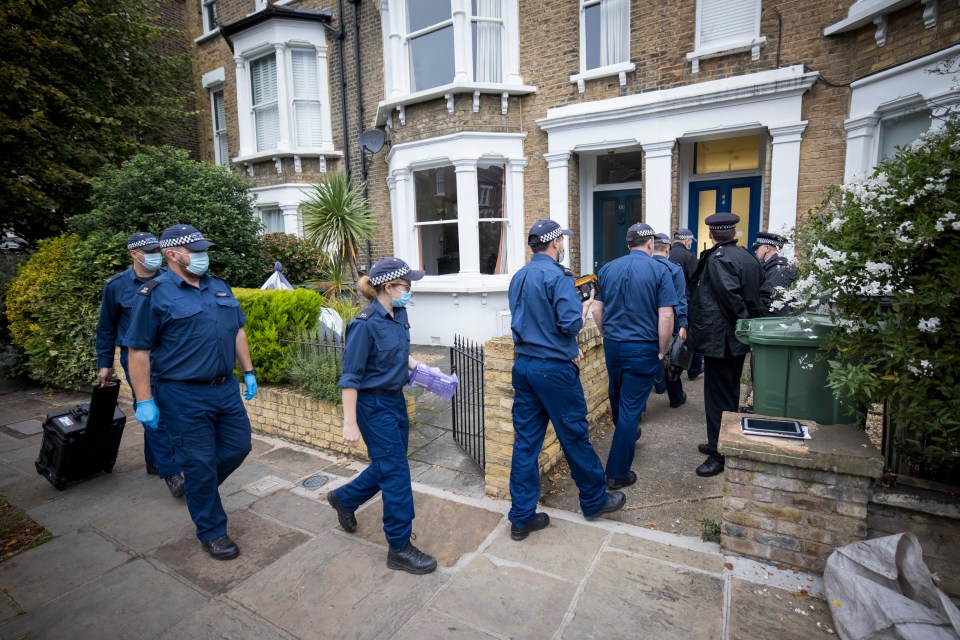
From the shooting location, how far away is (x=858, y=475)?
8.92 ft

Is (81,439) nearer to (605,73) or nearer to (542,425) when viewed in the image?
(542,425)

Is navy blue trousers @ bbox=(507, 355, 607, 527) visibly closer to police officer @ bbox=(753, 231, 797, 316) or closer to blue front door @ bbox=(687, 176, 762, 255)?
police officer @ bbox=(753, 231, 797, 316)

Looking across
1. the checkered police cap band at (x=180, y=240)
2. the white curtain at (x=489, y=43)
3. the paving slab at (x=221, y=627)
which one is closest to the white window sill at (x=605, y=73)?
the white curtain at (x=489, y=43)

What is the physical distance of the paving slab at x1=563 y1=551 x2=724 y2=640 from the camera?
2.57m

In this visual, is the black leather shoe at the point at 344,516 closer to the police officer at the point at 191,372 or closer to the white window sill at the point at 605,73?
the police officer at the point at 191,372

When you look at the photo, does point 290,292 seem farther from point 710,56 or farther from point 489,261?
point 710,56

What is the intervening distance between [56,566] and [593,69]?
9.14m

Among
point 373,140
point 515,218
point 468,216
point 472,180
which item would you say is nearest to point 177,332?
point 468,216

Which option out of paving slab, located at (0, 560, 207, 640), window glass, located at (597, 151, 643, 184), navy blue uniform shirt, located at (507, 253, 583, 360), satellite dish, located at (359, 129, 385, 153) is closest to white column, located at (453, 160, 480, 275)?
satellite dish, located at (359, 129, 385, 153)

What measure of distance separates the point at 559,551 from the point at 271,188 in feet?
38.4

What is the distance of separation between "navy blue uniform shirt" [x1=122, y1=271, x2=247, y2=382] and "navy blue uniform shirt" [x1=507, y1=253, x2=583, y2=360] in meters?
2.02

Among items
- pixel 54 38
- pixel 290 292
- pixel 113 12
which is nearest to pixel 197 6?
pixel 113 12

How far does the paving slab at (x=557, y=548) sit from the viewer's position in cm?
310

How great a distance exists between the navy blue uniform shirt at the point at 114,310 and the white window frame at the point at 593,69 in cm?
718
